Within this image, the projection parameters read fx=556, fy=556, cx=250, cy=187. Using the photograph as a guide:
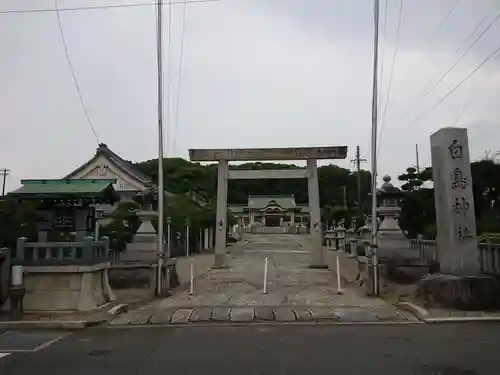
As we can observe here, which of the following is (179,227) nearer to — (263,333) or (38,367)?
(263,333)

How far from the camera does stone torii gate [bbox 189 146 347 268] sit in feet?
88.6

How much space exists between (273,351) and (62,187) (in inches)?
434

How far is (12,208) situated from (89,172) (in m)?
27.4

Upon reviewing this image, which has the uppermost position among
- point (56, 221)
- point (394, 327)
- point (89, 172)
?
point (89, 172)

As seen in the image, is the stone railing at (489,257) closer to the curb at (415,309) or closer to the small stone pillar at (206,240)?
the curb at (415,309)

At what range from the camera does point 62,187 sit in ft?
56.8

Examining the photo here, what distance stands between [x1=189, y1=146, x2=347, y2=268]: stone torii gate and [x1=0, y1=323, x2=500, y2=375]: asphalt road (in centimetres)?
1584

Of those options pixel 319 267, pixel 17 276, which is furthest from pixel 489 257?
pixel 319 267

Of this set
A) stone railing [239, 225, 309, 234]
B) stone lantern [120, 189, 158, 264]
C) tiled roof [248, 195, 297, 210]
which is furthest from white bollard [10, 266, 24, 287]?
tiled roof [248, 195, 297, 210]

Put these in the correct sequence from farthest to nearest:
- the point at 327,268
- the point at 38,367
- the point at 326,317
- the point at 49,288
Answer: the point at 327,268 → the point at 49,288 → the point at 326,317 → the point at 38,367

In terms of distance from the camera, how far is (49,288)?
13.6m

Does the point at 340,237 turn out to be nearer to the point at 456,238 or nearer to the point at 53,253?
the point at 456,238

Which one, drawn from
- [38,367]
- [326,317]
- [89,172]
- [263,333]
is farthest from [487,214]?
[89,172]

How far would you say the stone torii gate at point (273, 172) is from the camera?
88.6 feet
